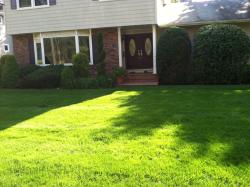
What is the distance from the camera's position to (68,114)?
938 centimetres

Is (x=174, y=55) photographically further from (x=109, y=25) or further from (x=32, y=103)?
(x=32, y=103)

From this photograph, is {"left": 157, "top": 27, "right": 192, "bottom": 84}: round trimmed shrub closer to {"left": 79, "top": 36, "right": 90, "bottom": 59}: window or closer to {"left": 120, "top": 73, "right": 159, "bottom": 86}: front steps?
{"left": 120, "top": 73, "right": 159, "bottom": 86}: front steps

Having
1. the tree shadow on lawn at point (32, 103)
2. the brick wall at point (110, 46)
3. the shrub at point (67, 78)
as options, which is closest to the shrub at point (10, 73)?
the shrub at point (67, 78)

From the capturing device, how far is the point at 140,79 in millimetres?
17172

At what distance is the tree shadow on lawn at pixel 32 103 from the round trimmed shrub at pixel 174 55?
118 inches

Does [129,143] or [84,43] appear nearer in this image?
[129,143]

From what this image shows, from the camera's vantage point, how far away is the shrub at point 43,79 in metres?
16.7

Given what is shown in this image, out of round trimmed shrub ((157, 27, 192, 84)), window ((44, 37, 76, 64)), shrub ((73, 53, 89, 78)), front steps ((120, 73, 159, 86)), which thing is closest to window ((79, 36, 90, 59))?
window ((44, 37, 76, 64))

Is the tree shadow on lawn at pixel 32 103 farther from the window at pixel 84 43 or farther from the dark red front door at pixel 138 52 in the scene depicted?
the dark red front door at pixel 138 52

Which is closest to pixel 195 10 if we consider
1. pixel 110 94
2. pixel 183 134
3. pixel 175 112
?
pixel 110 94

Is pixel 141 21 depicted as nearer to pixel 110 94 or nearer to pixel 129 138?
pixel 110 94

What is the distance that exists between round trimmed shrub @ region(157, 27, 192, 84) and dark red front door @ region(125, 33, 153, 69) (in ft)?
11.2

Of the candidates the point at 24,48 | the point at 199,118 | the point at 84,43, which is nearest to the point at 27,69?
the point at 24,48

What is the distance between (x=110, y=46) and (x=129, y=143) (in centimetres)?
1241
